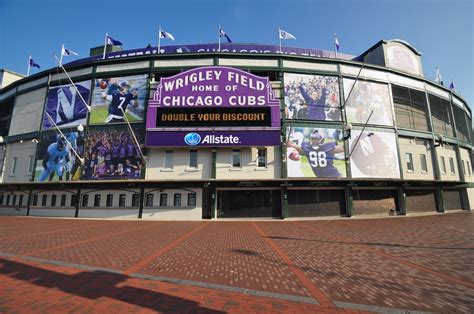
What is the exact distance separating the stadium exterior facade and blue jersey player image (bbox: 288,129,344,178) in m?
0.11

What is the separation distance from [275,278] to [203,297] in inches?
79.2

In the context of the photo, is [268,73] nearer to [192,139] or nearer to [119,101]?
[192,139]

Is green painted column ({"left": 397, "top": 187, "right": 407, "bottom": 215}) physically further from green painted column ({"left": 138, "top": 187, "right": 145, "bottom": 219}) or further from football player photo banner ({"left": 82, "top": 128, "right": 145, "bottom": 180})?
football player photo banner ({"left": 82, "top": 128, "right": 145, "bottom": 180})

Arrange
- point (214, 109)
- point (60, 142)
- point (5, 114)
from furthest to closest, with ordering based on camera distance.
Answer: point (5, 114) < point (60, 142) < point (214, 109)

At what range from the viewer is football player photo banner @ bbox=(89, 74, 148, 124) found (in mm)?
23312

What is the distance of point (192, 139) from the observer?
2122 cm

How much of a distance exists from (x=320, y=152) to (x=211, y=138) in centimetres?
1079

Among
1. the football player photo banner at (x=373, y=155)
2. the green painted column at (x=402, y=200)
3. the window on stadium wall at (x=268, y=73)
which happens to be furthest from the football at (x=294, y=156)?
the green painted column at (x=402, y=200)

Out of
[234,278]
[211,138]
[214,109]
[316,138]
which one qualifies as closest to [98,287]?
[234,278]

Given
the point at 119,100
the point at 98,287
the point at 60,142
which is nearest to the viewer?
the point at 98,287

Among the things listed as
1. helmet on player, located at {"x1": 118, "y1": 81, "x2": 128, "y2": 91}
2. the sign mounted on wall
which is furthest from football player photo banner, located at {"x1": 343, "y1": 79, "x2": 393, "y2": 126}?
helmet on player, located at {"x1": 118, "y1": 81, "x2": 128, "y2": 91}

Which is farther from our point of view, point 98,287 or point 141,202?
point 141,202

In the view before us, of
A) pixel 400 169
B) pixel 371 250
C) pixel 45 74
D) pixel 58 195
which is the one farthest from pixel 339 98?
pixel 45 74

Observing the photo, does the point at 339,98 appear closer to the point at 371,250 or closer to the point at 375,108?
the point at 375,108
